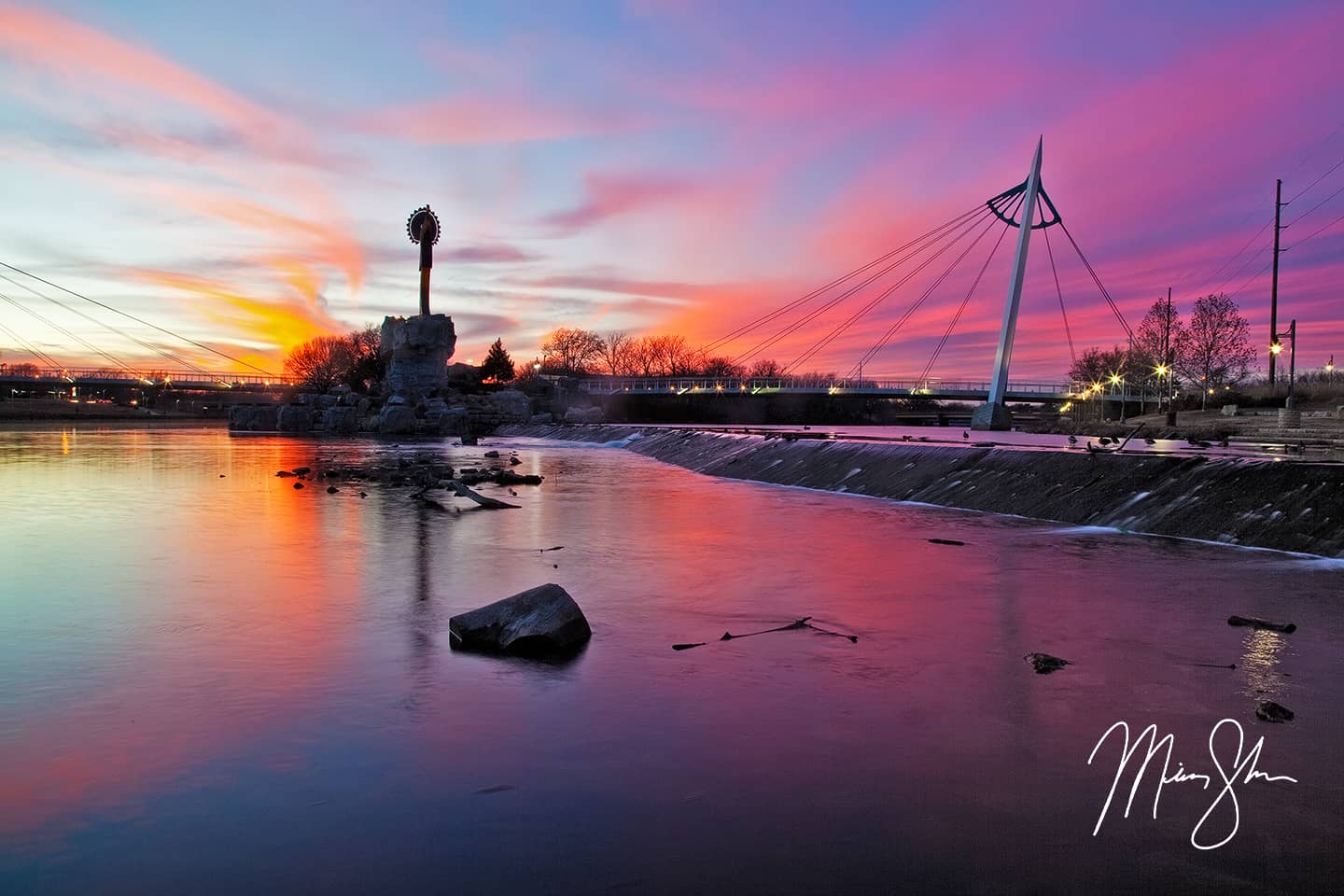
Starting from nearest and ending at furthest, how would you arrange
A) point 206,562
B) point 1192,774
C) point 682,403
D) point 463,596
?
point 1192,774 < point 463,596 < point 206,562 < point 682,403

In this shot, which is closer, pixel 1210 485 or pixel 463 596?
pixel 463 596

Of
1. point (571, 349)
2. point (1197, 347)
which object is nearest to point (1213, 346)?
point (1197, 347)

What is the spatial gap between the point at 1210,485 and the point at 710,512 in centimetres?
1007

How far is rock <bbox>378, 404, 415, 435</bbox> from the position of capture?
257ft

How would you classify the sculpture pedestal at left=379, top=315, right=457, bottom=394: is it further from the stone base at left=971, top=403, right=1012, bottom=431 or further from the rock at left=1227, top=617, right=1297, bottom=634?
the rock at left=1227, top=617, right=1297, bottom=634

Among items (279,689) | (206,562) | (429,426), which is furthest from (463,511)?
(429,426)

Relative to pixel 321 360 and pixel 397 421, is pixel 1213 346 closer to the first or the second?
pixel 397 421

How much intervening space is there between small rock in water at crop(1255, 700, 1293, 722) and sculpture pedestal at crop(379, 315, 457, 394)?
86.5 m

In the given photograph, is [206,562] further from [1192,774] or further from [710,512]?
[1192,774]

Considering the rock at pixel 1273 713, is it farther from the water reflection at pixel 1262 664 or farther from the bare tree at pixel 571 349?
the bare tree at pixel 571 349

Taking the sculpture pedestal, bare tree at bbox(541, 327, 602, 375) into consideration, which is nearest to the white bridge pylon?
the sculpture pedestal

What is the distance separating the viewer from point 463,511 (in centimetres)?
2045

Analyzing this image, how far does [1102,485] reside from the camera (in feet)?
61.3

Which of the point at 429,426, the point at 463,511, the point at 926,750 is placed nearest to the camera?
the point at 926,750
